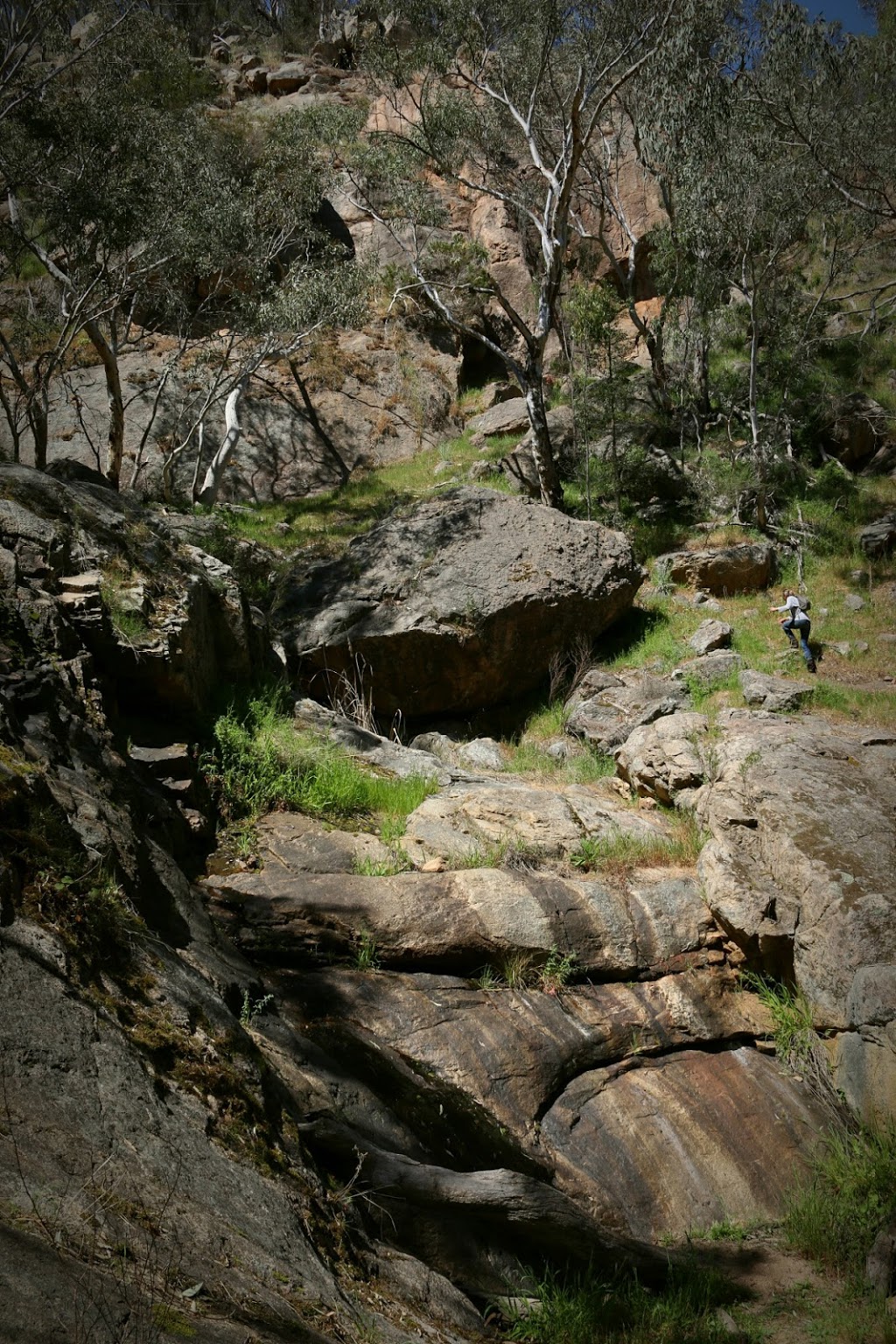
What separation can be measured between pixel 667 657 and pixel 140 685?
787 cm

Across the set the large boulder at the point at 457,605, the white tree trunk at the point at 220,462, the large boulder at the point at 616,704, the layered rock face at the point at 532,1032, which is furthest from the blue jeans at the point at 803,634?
the white tree trunk at the point at 220,462

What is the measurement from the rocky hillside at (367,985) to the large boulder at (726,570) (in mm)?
6233

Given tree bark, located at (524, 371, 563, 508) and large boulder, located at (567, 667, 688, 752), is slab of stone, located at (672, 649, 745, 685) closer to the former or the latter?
large boulder, located at (567, 667, 688, 752)

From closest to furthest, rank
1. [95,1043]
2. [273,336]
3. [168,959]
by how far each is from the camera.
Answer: [95,1043] → [168,959] → [273,336]

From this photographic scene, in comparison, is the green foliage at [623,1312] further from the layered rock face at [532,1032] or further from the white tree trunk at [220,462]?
the white tree trunk at [220,462]

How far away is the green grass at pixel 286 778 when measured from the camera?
6.71 m

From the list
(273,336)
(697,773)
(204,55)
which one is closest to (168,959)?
(697,773)

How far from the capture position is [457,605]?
11.1 m

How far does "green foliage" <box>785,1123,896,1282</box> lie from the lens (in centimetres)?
415

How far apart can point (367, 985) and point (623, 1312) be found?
2199mm

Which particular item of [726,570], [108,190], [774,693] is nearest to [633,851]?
[774,693]

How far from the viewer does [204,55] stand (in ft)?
116

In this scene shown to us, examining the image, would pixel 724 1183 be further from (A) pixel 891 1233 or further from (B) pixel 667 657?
(B) pixel 667 657

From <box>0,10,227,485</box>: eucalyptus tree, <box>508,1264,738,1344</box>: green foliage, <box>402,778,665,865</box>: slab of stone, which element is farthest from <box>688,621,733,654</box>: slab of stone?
<box>0,10,227,485</box>: eucalyptus tree
